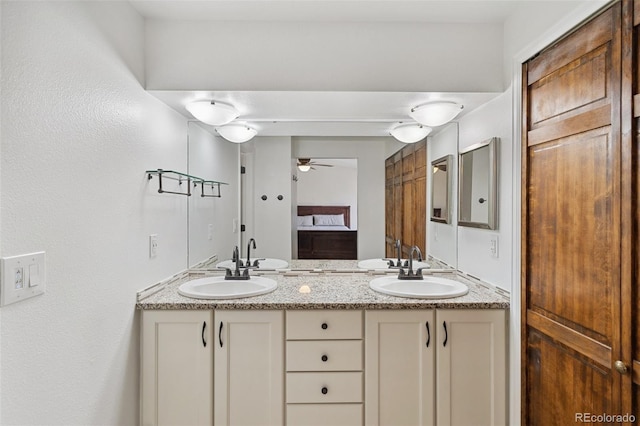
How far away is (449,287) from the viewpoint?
1.97 metres

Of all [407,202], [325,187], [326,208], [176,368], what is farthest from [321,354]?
[407,202]

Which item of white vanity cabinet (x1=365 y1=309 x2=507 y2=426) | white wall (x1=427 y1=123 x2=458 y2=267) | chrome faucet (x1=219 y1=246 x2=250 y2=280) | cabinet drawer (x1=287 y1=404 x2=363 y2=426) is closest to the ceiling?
white wall (x1=427 y1=123 x2=458 y2=267)

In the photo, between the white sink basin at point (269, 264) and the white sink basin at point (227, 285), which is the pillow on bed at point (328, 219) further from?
the white sink basin at point (227, 285)

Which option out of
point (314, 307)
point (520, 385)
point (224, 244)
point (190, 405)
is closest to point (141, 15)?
point (224, 244)

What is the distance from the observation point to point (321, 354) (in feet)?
5.45

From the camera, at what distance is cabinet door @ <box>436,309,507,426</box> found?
167cm

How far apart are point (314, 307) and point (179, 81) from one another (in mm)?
1305

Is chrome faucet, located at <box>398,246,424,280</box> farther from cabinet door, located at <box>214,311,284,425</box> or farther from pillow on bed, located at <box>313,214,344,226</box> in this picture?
cabinet door, located at <box>214,311,284,425</box>

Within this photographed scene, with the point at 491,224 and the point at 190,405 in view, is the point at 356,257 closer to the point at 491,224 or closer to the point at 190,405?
the point at 491,224

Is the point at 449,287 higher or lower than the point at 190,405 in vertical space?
higher

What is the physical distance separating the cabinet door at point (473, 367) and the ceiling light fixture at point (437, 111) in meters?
1.01

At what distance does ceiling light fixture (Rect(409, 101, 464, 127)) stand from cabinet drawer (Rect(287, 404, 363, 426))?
1552mm

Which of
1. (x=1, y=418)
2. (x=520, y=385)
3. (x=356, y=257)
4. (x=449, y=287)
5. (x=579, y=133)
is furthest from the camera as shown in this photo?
(x=356, y=257)

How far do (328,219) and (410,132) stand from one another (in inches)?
30.7
